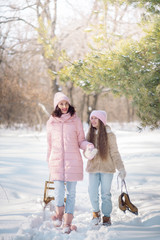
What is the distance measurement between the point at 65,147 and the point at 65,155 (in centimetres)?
9

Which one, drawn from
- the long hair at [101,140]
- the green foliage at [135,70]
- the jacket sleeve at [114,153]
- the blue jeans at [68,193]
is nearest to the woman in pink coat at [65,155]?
the blue jeans at [68,193]

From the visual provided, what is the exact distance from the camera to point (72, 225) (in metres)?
2.82

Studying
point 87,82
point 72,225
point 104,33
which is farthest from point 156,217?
point 104,33

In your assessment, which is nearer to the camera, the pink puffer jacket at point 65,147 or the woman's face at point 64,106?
the pink puffer jacket at point 65,147

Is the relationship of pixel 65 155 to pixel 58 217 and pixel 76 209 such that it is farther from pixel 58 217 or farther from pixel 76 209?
pixel 76 209

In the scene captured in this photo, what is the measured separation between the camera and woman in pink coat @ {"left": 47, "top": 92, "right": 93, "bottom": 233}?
289 cm

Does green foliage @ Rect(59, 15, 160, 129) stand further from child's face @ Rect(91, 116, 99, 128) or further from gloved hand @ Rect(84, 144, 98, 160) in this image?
gloved hand @ Rect(84, 144, 98, 160)

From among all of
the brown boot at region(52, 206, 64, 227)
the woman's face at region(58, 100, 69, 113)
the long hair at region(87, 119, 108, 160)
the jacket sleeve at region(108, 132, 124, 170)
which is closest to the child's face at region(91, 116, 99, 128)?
the long hair at region(87, 119, 108, 160)

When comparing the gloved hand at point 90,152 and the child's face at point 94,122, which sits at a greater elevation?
the child's face at point 94,122

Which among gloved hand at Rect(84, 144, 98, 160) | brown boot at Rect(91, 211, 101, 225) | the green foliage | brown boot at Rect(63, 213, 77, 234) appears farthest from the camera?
the green foliage

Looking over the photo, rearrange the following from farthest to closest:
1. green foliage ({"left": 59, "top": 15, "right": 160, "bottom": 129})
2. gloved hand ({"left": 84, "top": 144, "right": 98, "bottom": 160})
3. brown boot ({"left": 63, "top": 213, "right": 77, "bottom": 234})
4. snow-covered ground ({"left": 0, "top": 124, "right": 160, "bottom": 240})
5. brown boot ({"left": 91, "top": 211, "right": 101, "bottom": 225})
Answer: green foliage ({"left": 59, "top": 15, "right": 160, "bottom": 129})
brown boot ({"left": 91, "top": 211, "right": 101, "bottom": 225})
gloved hand ({"left": 84, "top": 144, "right": 98, "bottom": 160})
brown boot ({"left": 63, "top": 213, "right": 77, "bottom": 234})
snow-covered ground ({"left": 0, "top": 124, "right": 160, "bottom": 240})

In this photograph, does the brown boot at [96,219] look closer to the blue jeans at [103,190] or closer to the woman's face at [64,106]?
the blue jeans at [103,190]

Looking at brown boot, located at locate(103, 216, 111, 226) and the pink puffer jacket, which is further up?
the pink puffer jacket

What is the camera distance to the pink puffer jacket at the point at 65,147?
→ 2898mm
